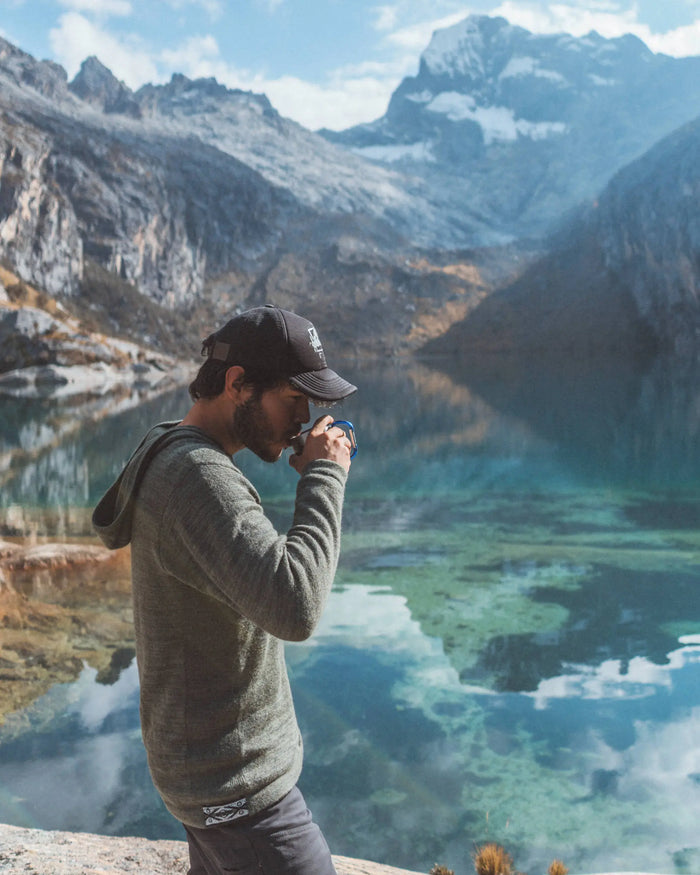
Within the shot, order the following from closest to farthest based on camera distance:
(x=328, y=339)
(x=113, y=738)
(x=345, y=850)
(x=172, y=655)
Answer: (x=172, y=655) < (x=345, y=850) < (x=113, y=738) < (x=328, y=339)

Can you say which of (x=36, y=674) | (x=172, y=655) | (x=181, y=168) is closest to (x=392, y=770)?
(x=36, y=674)

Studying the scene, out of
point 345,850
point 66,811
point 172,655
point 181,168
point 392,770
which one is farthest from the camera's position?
point 181,168

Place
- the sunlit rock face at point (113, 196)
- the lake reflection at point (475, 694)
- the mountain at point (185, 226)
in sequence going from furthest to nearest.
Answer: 1. the mountain at point (185, 226)
2. the sunlit rock face at point (113, 196)
3. the lake reflection at point (475, 694)

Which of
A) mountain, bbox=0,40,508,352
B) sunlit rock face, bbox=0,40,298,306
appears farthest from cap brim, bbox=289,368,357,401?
sunlit rock face, bbox=0,40,298,306

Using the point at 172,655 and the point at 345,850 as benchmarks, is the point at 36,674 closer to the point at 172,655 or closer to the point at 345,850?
the point at 345,850

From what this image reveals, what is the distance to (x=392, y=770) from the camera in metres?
6.39

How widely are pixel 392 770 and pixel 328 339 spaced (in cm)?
11454

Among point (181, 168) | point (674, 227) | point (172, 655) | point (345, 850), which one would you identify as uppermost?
point (181, 168)

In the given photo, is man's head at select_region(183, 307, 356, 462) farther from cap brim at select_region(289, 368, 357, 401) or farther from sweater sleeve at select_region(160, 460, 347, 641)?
sweater sleeve at select_region(160, 460, 347, 641)

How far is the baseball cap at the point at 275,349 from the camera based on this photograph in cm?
202

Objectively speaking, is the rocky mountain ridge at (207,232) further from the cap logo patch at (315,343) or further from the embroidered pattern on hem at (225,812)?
the embroidered pattern on hem at (225,812)

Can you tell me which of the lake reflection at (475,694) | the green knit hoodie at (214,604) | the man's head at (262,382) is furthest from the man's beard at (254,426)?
the lake reflection at (475,694)

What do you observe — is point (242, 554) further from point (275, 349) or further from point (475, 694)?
point (475, 694)

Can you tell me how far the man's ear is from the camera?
2.04 m
